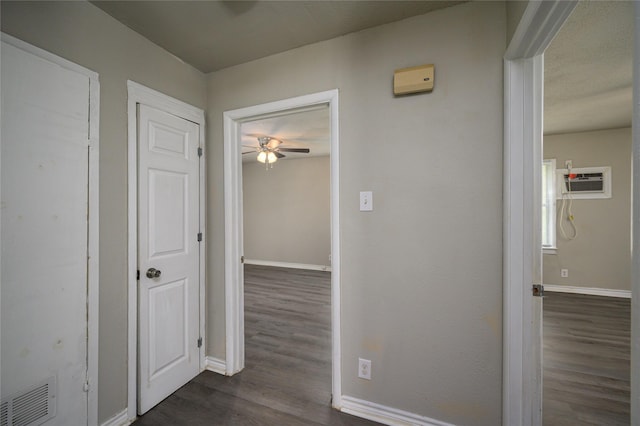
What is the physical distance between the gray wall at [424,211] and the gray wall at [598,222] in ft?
13.2

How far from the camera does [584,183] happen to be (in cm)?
421

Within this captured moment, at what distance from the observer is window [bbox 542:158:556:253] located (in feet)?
14.4

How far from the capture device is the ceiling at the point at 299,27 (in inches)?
61.7

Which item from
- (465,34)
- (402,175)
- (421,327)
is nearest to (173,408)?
(421,327)

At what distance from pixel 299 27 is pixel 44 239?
185 cm

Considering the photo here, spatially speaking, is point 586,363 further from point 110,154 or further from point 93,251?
point 110,154

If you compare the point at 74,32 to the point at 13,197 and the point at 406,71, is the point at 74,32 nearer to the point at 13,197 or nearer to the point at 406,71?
the point at 13,197

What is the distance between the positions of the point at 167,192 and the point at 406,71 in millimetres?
1793

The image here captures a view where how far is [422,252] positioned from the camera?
1659mm

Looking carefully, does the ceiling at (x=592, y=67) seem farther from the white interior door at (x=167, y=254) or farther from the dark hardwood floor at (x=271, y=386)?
the dark hardwood floor at (x=271, y=386)

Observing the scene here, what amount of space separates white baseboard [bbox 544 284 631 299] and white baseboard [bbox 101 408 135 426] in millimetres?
5615

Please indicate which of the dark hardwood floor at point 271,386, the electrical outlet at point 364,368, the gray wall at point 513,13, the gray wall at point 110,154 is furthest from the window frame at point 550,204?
the gray wall at point 110,154

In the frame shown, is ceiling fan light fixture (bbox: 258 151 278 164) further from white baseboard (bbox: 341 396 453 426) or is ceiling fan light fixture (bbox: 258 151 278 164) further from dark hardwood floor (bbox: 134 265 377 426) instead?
white baseboard (bbox: 341 396 453 426)

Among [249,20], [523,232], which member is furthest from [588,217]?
[249,20]
